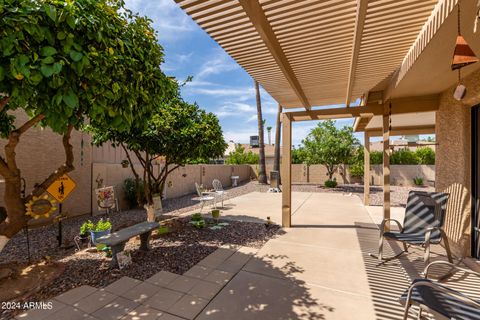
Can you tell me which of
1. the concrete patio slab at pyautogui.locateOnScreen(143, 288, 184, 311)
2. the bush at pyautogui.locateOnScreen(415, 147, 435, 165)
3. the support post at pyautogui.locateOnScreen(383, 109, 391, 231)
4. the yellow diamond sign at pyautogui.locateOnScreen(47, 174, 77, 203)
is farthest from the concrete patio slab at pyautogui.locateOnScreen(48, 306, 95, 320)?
the bush at pyautogui.locateOnScreen(415, 147, 435, 165)

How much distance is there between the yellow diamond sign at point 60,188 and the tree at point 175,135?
922 millimetres

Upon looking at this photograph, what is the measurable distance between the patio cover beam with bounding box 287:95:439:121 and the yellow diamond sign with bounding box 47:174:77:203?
5015 mm

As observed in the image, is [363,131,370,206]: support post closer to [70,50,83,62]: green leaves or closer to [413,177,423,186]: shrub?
[413,177,423,186]: shrub

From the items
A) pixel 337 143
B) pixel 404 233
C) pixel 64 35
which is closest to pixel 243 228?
pixel 404 233

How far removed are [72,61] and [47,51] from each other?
0.52ft

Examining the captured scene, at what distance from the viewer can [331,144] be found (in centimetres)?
1327

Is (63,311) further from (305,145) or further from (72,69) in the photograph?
(305,145)

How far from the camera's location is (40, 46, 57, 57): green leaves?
1.67 meters

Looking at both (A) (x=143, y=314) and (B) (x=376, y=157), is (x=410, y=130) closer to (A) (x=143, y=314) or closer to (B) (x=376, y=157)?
(B) (x=376, y=157)

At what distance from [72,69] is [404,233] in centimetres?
507

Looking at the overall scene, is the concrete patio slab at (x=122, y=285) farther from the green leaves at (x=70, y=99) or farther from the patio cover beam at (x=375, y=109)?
the patio cover beam at (x=375, y=109)

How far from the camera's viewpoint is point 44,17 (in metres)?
1.73

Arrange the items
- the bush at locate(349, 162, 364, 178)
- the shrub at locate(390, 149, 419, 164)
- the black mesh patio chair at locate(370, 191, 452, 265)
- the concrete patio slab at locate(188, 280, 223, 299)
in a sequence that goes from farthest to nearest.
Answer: the shrub at locate(390, 149, 419, 164)
the bush at locate(349, 162, 364, 178)
the black mesh patio chair at locate(370, 191, 452, 265)
the concrete patio slab at locate(188, 280, 223, 299)

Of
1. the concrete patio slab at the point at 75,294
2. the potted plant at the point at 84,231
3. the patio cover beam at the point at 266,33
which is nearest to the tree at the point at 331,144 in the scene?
the patio cover beam at the point at 266,33
